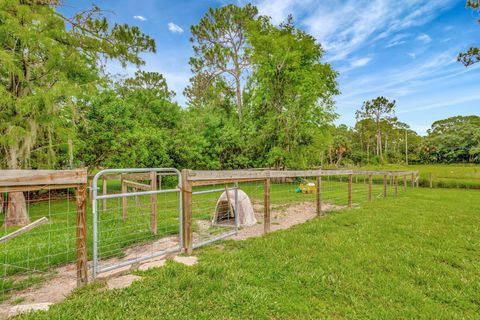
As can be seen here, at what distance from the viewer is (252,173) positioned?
5461 millimetres

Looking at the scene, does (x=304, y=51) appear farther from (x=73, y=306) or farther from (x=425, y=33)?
(x=73, y=306)

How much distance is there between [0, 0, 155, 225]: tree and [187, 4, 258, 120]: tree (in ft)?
46.5

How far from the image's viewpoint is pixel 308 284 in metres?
3.19

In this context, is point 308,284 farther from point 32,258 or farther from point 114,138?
point 114,138

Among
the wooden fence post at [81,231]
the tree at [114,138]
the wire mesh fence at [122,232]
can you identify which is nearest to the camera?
the wooden fence post at [81,231]

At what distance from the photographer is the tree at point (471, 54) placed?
902cm

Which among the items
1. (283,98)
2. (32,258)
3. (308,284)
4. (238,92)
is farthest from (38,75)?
(238,92)

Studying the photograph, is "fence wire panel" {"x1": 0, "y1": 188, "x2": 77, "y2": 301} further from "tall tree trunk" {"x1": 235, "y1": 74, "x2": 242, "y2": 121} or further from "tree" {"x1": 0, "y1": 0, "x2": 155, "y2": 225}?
"tall tree trunk" {"x1": 235, "y1": 74, "x2": 242, "y2": 121}

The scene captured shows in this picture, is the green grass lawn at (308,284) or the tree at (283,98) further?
the tree at (283,98)

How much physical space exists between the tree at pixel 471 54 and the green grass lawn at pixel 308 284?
7267 mm

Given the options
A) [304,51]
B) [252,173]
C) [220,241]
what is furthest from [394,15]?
[220,241]

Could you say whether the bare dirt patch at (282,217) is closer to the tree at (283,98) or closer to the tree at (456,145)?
the tree at (283,98)

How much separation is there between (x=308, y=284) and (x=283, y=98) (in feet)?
59.0

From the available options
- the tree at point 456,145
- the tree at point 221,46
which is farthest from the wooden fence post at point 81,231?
the tree at point 456,145
